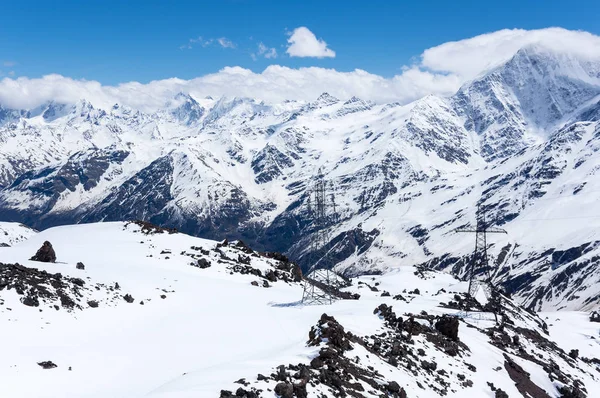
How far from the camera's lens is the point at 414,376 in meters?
46.0

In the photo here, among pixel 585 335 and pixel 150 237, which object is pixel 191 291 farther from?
pixel 585 335

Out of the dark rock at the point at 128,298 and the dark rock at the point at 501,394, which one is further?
the dark rock at the point at 128,298

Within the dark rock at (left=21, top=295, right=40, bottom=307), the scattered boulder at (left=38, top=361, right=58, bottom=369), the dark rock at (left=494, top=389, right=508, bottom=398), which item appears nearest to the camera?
the scattered boulder at (left=38, top=361, right=58, bottom=369)

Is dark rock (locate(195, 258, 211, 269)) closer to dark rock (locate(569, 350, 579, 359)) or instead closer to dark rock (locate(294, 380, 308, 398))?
dark rock (locate(569, 350, 579, 359))

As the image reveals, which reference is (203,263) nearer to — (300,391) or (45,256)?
(45,256)

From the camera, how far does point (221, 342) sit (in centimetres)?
4959

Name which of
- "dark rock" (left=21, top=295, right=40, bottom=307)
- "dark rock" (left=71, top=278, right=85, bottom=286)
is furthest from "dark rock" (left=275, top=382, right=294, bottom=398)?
"dark rock" (left=71, top=278, right=85, bottom=286)

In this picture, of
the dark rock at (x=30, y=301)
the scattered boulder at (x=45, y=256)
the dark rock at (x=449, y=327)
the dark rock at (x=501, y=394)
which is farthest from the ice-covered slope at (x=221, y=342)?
the scattered boulder at (x=45, y=256)

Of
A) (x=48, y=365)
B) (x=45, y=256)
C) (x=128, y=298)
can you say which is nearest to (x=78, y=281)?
(x=128, y=298)

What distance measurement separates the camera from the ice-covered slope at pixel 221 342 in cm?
3666

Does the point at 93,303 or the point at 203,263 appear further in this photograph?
the point at 203,263

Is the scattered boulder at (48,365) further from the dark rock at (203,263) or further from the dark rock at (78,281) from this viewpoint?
the dark rock at (203,263)

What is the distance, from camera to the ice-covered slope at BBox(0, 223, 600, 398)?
3666cm

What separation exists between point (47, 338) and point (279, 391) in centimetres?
2156
